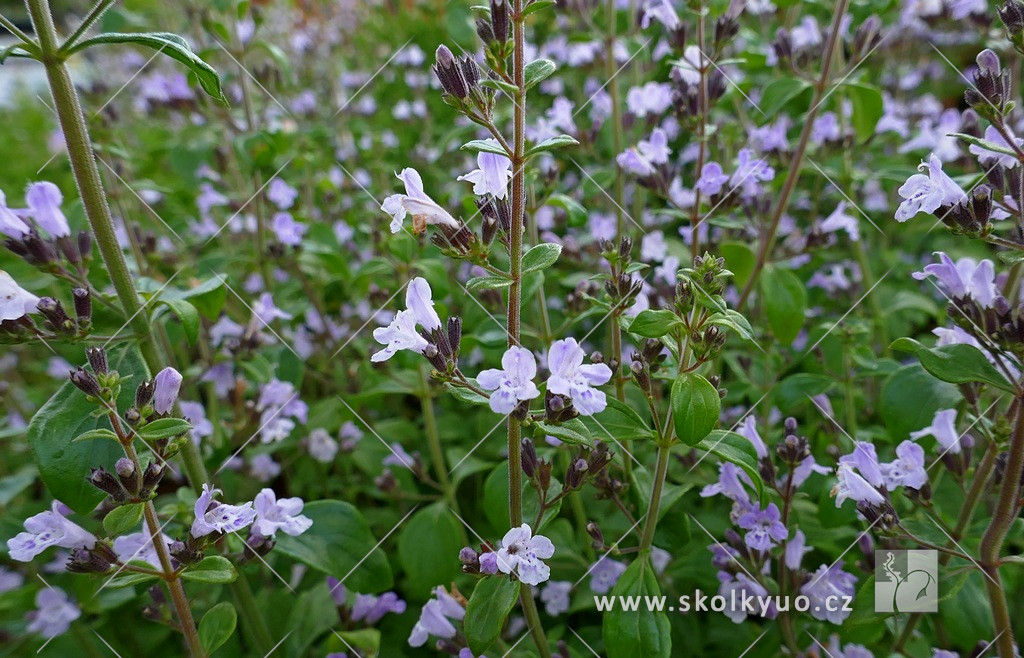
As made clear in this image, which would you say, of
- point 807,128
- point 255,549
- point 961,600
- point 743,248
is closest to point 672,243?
point 743,248

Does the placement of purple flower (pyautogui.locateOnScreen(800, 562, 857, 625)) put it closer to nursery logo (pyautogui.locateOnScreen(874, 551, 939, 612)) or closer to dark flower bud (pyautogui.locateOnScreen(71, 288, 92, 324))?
nursery logo (pyautogui.locateOnScreen(874, 551, 939, 612))

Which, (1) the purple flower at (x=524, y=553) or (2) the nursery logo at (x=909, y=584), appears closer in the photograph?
(1) the purple flower at (x=524, y=553)

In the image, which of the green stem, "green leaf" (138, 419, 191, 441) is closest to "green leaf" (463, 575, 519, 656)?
"green leaf" (138, 419, 191, 441)

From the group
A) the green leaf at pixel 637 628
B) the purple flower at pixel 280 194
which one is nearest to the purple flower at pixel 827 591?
the green leaf at pixel 637 628

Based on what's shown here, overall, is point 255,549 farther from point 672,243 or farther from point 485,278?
point 672,243

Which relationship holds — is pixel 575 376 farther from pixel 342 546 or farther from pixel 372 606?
pixel 372 606

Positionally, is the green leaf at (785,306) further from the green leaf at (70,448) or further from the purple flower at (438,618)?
the green leaf at (70,448)

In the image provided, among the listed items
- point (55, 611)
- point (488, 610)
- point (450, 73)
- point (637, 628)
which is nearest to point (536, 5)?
point (450, 73)

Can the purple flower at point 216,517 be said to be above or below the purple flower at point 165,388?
below
